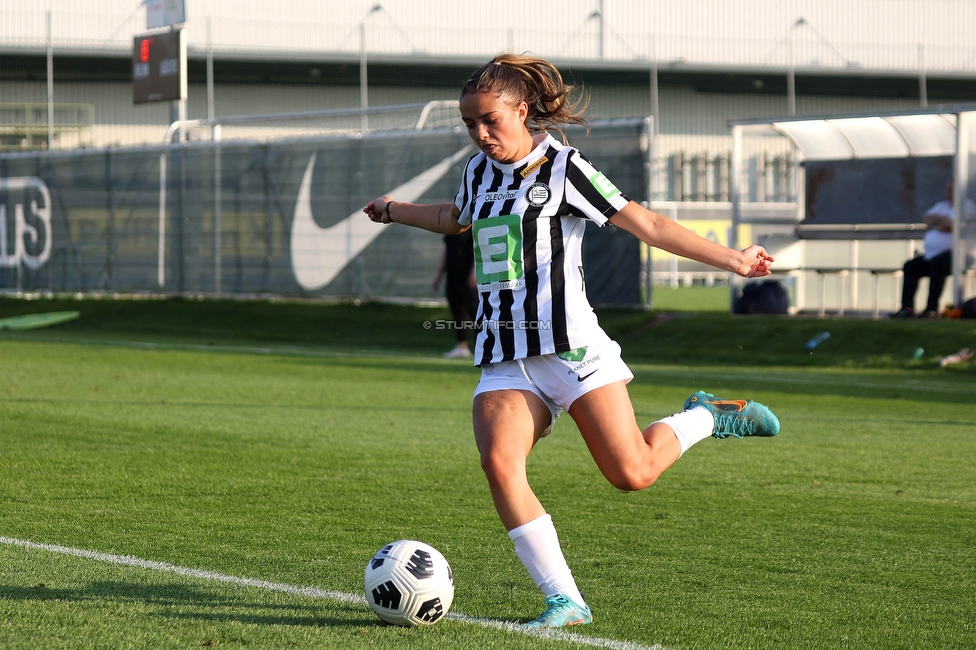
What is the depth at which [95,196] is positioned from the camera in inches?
969

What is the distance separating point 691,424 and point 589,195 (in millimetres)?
1122

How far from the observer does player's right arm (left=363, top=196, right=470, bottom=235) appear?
4.62 metres

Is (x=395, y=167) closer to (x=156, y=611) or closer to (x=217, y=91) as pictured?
(x=156, y=611)

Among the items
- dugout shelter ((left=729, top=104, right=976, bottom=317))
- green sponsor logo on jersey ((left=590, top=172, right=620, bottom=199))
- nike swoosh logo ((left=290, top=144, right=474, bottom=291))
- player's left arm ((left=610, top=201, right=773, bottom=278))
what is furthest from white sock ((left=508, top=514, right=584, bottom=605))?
nike swoosh logo ((left=290, top=144, right=474, bottom=291))

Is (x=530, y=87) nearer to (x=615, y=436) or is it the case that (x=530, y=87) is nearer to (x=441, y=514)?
(x=615, y=436)

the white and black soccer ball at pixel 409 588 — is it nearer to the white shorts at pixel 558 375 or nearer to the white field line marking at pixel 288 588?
the white field line marking at pixel 288 588

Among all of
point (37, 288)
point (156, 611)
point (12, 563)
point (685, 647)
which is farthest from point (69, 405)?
point (37, 288)

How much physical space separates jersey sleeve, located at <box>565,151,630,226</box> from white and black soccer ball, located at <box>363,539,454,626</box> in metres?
1.35

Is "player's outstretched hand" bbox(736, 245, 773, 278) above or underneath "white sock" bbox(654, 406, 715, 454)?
above

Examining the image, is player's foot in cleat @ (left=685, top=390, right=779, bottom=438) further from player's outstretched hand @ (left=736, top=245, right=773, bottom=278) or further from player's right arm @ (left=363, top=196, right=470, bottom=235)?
player's right arm @ (left=363, top=196, right=470, bottom=235)

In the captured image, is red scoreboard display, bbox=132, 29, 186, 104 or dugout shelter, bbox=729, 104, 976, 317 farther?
red scoreboard display, bbox=132, 29, 186, 104

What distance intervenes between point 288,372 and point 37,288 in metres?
13.6

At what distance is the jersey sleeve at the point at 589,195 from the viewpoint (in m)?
4.23

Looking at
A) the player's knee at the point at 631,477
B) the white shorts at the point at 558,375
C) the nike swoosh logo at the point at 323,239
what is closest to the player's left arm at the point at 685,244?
the white shorts at the point at 558,375
